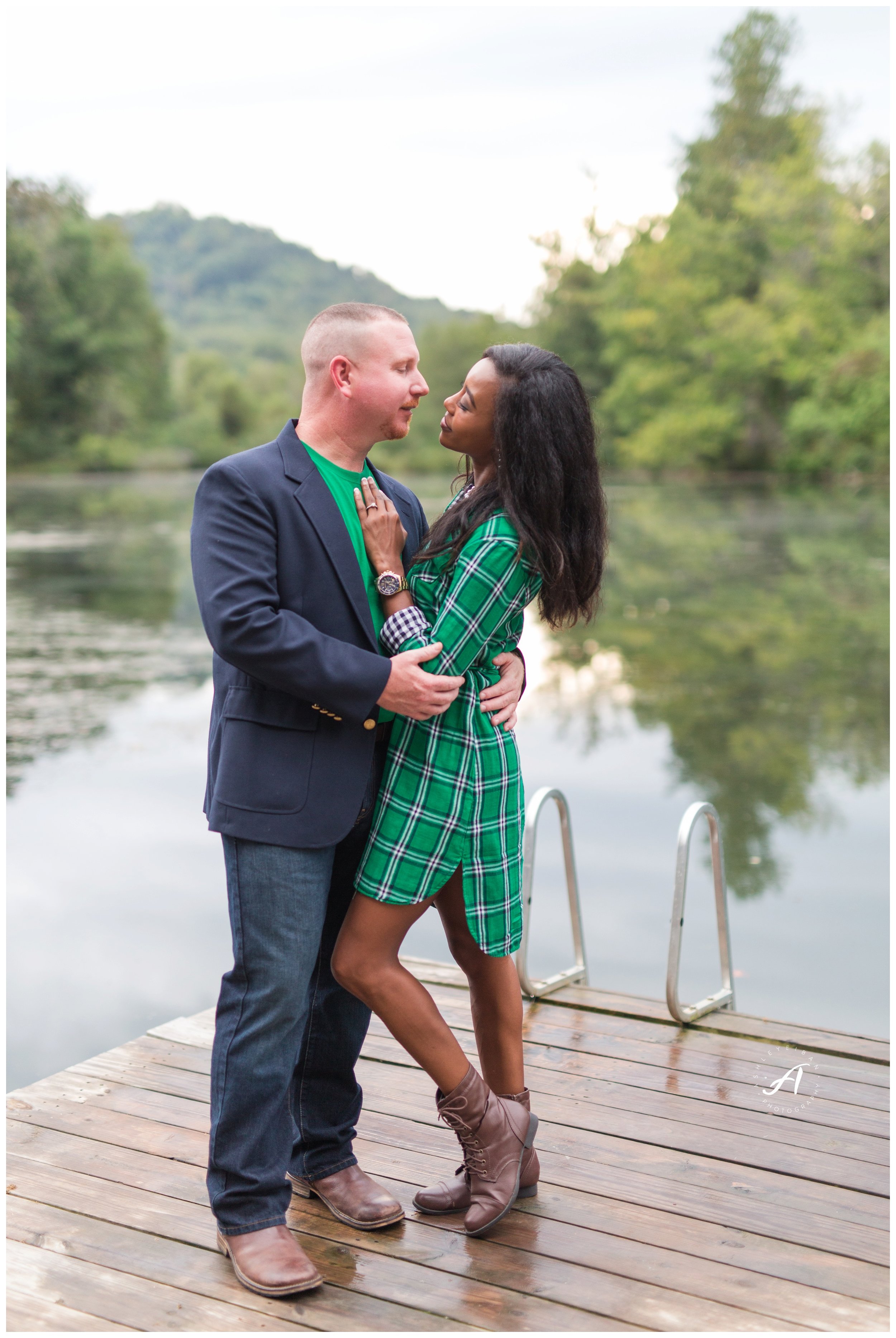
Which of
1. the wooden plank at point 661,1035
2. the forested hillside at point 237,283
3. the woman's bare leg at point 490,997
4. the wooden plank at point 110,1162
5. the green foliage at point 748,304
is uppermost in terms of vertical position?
the forested hillside at point 237,283

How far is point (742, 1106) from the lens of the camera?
328 cm

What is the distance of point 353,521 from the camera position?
2553mm

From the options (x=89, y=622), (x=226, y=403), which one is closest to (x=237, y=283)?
(x=226, y=403)

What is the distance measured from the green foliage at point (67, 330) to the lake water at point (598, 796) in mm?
35910

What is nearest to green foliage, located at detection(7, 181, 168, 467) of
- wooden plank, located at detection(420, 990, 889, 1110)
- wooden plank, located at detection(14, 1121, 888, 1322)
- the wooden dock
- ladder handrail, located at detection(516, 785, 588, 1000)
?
ladder handrail, located at detection(516, 785, 588, 1000)

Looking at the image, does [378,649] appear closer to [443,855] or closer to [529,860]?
[443,855]

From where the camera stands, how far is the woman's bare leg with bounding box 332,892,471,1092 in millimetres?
2523

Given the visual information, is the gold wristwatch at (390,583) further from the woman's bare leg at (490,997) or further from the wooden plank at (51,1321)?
the wooden plank at (51,1321)

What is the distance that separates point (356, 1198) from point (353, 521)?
4.69 ft

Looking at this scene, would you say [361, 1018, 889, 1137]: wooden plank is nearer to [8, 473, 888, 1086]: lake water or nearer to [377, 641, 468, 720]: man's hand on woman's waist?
[377, 641, 468, 720]: man's hand on woman's waist

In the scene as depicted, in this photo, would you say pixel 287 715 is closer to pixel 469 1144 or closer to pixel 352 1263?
pixel 469 1144

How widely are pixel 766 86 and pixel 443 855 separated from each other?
56.6 m

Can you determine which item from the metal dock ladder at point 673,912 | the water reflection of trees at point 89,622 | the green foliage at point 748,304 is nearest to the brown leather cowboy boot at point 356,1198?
the metal dock ladder at point 673,912

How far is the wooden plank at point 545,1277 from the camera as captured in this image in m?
2.36
